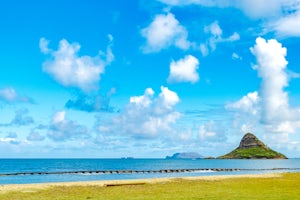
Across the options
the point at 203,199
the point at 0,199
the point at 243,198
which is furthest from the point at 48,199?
the point at 243,198

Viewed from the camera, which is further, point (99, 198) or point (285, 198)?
point (99, 198)

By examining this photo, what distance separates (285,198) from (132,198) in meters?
15.2

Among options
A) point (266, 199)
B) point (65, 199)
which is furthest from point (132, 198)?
point (266, 199)

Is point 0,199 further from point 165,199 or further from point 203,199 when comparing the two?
point 203,199

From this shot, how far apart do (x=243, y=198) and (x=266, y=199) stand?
2221mm

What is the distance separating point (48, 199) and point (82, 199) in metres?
3.49

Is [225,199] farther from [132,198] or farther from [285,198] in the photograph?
[132,198]

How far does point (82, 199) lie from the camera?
131ft

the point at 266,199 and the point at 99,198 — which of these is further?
the point at 99,198

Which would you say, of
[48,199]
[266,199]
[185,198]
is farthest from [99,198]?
[266,199]

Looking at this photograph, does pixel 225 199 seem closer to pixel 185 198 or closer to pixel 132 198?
pixel 185 198

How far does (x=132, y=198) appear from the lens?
40.2 metres

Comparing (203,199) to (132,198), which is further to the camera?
(132,198)

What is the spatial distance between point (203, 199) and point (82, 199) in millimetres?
12255
